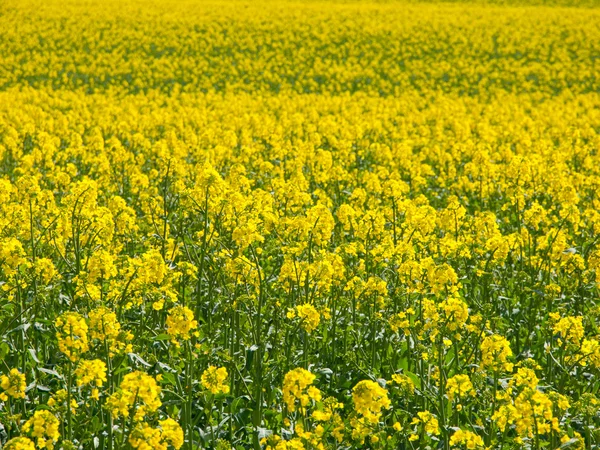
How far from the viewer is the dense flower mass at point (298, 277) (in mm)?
4398

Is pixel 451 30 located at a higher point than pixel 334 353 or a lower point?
higher

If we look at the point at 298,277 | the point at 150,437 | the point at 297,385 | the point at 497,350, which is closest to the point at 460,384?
the point at 497,350

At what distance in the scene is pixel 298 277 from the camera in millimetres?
5793

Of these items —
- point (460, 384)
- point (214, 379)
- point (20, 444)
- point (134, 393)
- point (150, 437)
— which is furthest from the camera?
point (460, 384)

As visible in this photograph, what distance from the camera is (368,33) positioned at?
109ft

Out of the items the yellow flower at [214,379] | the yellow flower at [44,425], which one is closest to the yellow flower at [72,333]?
the yellow flower at [44,425]

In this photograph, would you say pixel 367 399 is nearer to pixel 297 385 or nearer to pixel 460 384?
pixel 297 385

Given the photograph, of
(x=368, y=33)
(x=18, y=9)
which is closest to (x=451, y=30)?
(x=368, y=33)

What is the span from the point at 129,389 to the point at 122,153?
7.33 m

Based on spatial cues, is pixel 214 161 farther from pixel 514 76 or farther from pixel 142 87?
Answer: pixel 514 76

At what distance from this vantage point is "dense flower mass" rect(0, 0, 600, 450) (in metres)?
4.40

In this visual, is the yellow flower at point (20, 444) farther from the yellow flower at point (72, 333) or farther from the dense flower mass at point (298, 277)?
the yellow flower at point (72, 333)

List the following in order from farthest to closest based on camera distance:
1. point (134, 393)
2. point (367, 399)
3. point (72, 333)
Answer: point (72, 333) < point (367, 399) < point (134, 393)

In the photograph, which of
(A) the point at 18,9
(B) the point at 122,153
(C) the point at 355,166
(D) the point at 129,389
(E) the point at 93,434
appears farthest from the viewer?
(A) the point at 18,9
